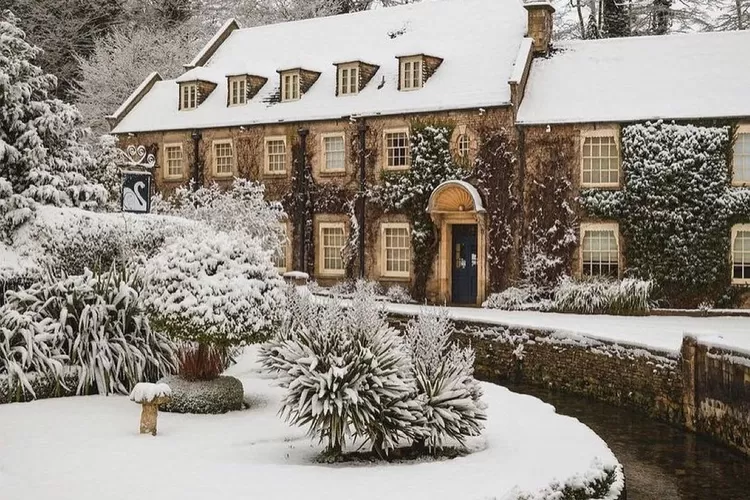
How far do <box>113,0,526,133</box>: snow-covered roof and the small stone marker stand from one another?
1637 centimetres

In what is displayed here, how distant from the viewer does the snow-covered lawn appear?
8.16 meters

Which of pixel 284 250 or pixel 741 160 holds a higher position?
pixel 741 160

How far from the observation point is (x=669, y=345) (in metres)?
15.9

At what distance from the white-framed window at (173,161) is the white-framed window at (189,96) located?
152 cm

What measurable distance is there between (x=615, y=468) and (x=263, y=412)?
15.2ft

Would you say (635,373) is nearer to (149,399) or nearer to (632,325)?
(632,325)

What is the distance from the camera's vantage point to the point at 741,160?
23.4m

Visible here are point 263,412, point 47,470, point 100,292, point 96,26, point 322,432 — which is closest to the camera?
point 47,470

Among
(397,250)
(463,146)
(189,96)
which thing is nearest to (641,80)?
(463,146)

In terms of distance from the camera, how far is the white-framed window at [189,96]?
31469 mm

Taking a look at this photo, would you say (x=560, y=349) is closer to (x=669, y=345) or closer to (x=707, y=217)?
(x=669, y=345)

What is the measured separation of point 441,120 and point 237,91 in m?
8.23

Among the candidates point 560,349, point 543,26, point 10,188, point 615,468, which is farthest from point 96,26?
point 615,468

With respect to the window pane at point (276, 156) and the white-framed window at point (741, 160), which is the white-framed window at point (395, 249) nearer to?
the window pane at point (276, 156)
